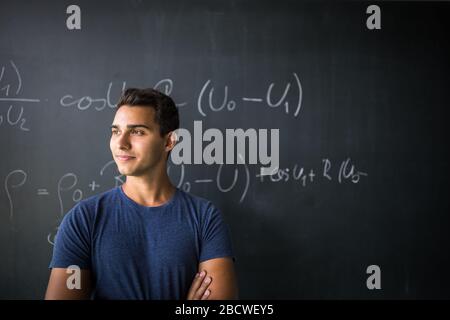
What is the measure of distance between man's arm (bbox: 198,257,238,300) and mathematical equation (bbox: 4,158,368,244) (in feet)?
1.97

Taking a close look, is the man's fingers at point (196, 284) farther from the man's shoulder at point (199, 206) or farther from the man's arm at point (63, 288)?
the man's arm at point (63, 288)

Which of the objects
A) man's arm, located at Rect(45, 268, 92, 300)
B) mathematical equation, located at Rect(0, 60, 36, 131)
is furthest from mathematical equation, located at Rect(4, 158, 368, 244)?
man's arm, located at Rect(45, 268, 92, 300)

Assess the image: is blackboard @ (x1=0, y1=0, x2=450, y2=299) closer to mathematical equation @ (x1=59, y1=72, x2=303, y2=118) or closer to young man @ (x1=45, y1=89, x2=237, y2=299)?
mathematical equation @ (x1=59, y1=72, x2=303, y2=118)

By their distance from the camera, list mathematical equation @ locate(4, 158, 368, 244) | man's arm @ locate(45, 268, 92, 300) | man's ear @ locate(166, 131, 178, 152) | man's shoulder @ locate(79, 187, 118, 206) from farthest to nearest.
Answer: mathematical equation @ locate(4, 158, 368, 244)
man's ear @ locate(166, 131, 178, 152)
man's shoulder @ locate(79, 187, 118, 206)
man's arm @ locate(45, 268, 92, 300)

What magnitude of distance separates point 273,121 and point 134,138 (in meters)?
0.74

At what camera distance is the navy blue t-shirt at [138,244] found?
137 centimetres

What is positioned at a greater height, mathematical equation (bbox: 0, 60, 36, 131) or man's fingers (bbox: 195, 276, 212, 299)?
mathematical equation (bbox: 0, 60, 36, 131)

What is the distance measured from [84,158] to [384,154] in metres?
1.35

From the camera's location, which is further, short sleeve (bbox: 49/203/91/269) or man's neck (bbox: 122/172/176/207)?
man's neck (bbox: 122/172/176/207)

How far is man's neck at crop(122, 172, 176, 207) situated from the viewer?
4.89 ft

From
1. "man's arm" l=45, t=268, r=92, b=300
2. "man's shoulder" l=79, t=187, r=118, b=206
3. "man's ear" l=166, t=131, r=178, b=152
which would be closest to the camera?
"man's arm" l=45, t=268, r=92, b=300

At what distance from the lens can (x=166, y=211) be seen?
1469 millimetres
